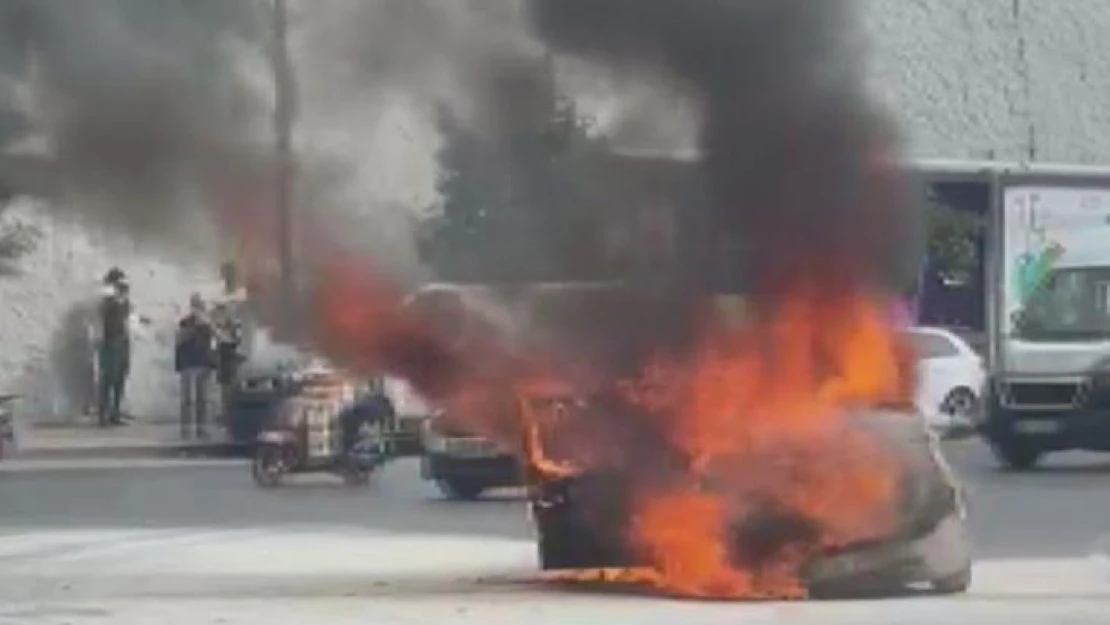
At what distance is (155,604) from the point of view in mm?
16734

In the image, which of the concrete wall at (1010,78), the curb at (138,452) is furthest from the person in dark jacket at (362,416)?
the concrete wall at (1010,78)

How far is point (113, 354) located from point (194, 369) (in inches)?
38.4

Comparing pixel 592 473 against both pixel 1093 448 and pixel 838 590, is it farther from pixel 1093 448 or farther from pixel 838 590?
pixel 1093 448

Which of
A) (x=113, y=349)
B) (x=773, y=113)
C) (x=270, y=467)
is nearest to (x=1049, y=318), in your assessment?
(x=270, y=467)

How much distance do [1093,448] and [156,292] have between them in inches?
340

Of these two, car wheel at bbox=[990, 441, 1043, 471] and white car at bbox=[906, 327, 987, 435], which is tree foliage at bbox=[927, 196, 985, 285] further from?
car wheel at bbox=[990, 441, 1043, 471]

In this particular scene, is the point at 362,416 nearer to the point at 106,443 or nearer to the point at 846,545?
Result: the point at 106,443

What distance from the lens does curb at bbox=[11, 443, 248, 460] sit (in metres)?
32.0

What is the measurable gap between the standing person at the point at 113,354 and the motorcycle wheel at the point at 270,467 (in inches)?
72.3

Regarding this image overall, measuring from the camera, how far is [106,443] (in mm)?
32562

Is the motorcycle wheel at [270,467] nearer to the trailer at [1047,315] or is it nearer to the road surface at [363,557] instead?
the road surface at [363,557]

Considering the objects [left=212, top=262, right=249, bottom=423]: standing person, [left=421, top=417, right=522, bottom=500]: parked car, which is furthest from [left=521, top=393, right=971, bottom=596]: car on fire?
[left=421, top=417, right=522, bottom=500]: parked car

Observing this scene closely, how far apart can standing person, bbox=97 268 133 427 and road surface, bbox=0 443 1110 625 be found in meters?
1.65

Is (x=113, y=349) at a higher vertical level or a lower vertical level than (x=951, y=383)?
higher
